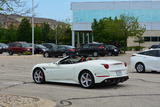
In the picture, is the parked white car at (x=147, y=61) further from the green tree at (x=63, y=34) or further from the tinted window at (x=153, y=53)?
the green tree at (x=63, y=34)

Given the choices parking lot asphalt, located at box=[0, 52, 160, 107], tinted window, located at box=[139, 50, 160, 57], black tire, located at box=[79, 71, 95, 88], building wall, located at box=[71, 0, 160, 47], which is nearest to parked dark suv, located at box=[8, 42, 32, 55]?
building wall, located at box=[71, 0, 160, 47]

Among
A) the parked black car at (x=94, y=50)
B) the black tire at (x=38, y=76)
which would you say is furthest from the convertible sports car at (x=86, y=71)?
the parked black car at (x=94, y=50)

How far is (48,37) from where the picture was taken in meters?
83.0

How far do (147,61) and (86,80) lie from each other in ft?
24.8

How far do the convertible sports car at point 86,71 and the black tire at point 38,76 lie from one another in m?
0.20

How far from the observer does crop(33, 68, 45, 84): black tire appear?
48.5 feet

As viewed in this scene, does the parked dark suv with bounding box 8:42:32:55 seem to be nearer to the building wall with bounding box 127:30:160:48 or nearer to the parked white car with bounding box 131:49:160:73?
the parked white car with bounding box 131:49:160:73

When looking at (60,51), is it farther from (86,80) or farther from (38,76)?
(86,80)

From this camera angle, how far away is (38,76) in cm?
1489

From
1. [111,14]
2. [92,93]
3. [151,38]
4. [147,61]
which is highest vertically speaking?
[111,14]

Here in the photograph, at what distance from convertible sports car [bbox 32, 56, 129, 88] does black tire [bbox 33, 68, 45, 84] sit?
0.20m

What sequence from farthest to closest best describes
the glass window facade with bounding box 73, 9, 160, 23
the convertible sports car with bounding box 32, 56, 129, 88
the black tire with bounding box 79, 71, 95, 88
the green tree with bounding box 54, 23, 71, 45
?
the green tree with bounding box 54, 23, 71, 45
the glass window facade with bounding box 73, 9, 160, 23
the black tire with bounding box 79, 71, 95, 88
the convertible sports car with bounding box 32, 56, 129, 88

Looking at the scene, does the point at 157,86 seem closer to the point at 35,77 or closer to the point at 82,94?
the point at 82,94

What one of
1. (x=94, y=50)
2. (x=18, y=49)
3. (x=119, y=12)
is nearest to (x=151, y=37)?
(x=119, y=12)
